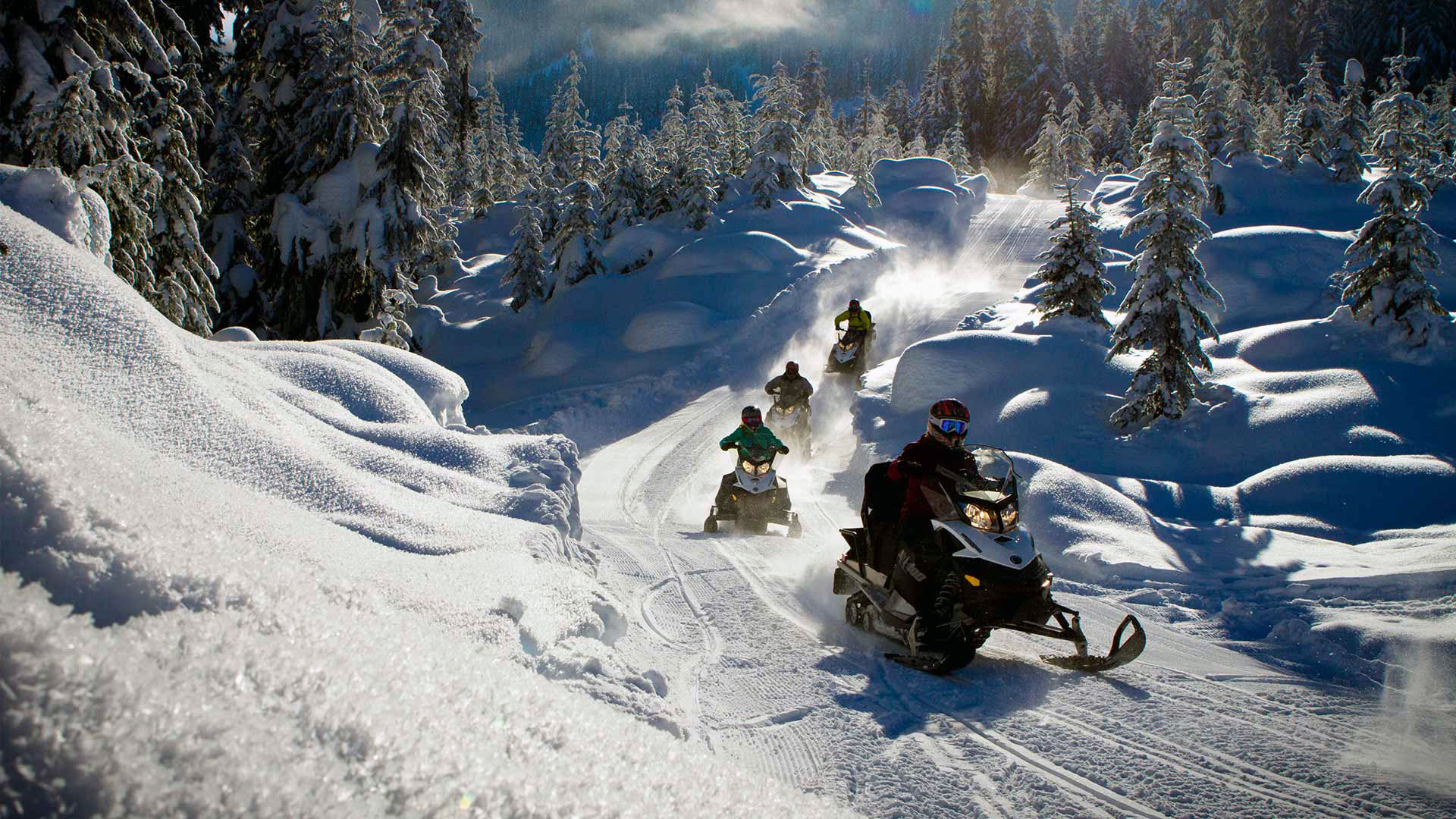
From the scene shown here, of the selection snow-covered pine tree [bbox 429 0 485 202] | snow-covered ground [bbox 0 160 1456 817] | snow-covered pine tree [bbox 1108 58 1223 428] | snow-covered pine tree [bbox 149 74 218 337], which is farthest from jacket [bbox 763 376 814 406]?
snow-covered pine tree [bbox 429 0 485 202]

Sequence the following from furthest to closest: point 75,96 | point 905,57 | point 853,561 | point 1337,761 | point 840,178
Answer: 1. point 905,57
2. point 840,178
3. point 75,96
4. point 853,561
5. point 1337,761

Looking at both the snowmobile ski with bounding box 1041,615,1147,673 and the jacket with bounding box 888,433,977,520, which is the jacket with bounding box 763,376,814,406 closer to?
the jacket with bounding box 888,433,977,520

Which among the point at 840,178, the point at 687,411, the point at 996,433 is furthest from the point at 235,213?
the point at 840,178

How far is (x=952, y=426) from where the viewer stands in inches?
240

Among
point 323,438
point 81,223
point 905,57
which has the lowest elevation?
point 323,438

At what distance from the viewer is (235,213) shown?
19.3 metres

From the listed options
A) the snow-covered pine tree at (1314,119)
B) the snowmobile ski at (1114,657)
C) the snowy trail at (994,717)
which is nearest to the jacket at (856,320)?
the snowy trail at (994,717)

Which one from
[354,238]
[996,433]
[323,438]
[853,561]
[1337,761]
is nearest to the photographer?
[1337,761]

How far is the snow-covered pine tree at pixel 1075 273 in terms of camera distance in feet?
64.5

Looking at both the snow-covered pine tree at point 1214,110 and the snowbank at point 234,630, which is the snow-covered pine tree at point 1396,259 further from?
the snow-covered pine tree at point 1214,110

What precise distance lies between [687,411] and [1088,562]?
13653 mm

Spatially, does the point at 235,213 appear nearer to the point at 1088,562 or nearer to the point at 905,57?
the point at 1088,562

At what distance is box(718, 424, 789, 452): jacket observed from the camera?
11297 millimetres

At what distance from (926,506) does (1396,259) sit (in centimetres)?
1768
